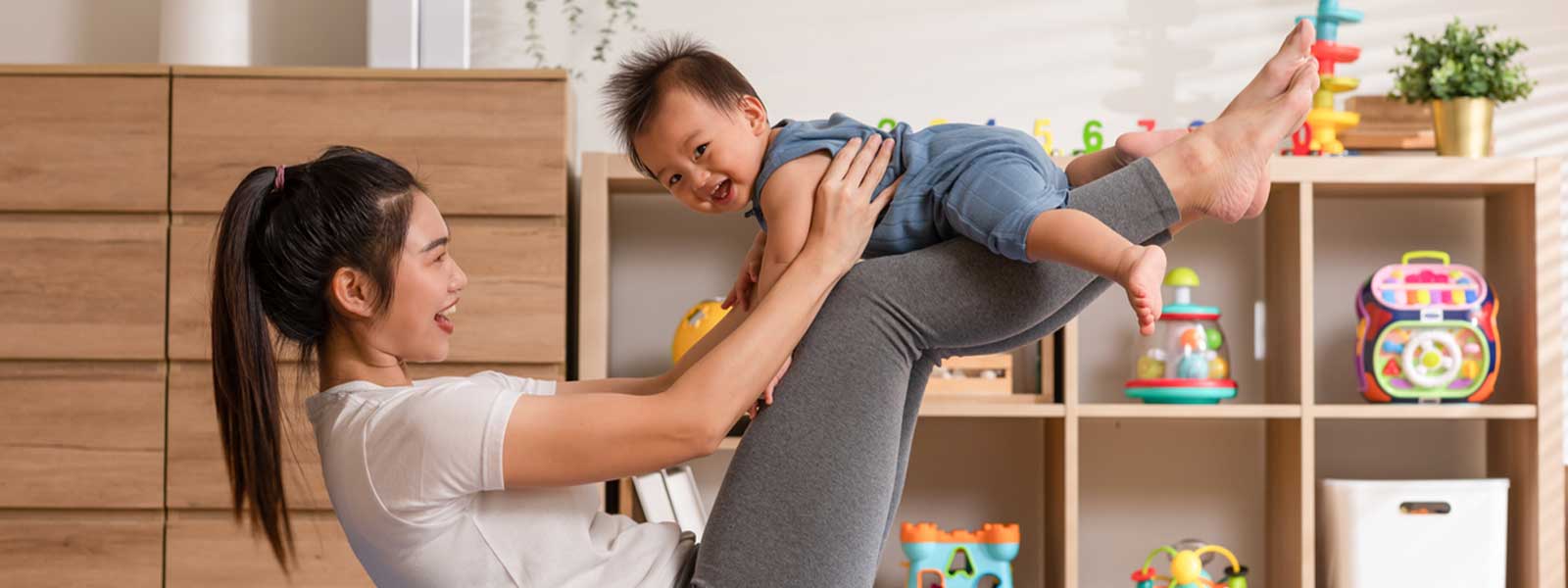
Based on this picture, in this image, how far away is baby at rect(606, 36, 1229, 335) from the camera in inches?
45.0

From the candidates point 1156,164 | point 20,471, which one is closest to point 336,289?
point 1156,164

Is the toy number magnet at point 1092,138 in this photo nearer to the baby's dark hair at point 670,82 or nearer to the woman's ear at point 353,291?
the baby's dark hair at point 670,82

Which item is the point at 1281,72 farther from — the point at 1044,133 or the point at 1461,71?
the point at 1461,71

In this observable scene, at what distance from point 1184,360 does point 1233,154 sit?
1583 mm

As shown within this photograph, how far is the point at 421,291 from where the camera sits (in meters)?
1.21

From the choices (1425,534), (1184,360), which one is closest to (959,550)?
(1184,360)

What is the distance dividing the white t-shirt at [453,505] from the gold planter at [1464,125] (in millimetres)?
2164

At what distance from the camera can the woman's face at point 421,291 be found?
121cm

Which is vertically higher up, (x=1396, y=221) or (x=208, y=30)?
(x=208, y=30)

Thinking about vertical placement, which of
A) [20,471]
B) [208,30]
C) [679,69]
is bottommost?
[20,471]

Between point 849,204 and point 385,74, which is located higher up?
point 385,74

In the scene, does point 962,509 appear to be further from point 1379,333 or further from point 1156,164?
point 1156,164

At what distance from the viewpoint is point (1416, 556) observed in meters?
2.71

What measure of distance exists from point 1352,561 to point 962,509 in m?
0.80
